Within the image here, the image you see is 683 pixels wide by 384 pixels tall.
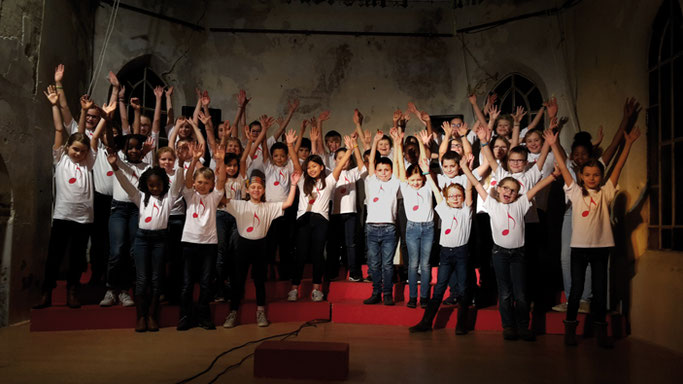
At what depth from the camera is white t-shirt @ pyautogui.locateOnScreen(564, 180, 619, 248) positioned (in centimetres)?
472

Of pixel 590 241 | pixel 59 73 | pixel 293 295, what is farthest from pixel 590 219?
pixel 59 73

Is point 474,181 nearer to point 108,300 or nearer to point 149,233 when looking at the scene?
point 149,233

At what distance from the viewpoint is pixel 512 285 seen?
192 inches

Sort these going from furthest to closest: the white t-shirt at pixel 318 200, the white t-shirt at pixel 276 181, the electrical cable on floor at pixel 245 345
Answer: the white t-shirt at pixel 276 181, the white t-shirt at pixel 318 200, the electrical cable on floor at pixel 245 345

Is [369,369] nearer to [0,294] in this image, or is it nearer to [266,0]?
[0,294]

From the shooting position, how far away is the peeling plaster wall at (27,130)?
5.11 m

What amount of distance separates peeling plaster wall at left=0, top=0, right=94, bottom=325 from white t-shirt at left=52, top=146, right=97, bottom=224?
0.60m

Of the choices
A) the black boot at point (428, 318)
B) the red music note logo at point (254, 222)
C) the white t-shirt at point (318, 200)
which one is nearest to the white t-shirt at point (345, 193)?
the white t-shirt at point (318, 200)

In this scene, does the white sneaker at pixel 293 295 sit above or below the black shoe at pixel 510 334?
above

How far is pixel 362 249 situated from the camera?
6.75 metres

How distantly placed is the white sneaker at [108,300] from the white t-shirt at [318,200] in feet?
6.80

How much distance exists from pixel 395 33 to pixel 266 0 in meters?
2.15

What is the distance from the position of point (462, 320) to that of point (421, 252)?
82 cm

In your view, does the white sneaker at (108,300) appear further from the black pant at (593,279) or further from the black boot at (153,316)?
the black pant at (593,279)
